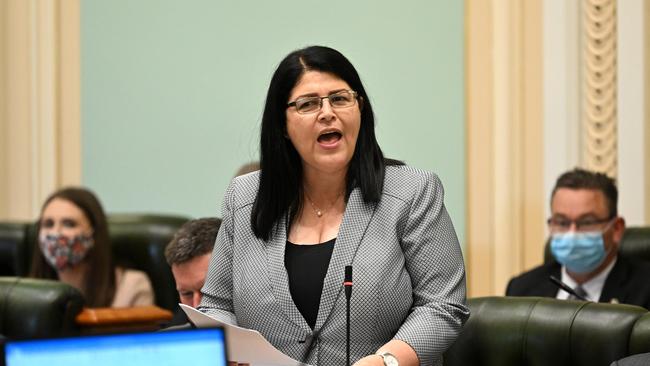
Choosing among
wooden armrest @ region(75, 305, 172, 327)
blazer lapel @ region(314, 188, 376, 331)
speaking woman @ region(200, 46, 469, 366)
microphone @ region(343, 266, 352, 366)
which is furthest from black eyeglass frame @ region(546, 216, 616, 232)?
microphone @ region(343, 266, 352, 366)

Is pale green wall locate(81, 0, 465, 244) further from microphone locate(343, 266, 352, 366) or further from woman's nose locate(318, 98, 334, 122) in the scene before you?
microphone locate(343, 266, 352, 366)

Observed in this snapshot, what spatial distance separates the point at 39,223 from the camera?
585 centimetres

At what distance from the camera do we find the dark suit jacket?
4.42 metres

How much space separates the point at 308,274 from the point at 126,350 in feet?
2.76

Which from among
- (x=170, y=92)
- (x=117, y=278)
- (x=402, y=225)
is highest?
(x=170, y=92)

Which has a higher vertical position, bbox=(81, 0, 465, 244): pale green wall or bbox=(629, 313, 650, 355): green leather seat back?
bbox=(81, 0, 465, 244): pale green wall

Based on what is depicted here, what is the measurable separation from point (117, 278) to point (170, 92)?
1316 millimetres

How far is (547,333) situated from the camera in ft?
10.3

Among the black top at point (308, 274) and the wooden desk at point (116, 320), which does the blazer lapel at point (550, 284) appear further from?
the black top at point (308, 274)

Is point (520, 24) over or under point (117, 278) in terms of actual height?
over

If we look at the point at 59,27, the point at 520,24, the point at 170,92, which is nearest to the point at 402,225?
the point at 520,24

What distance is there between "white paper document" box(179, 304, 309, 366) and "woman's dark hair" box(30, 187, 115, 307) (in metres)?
2.99

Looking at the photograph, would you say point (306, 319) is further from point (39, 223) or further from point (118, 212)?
point (118, 212)

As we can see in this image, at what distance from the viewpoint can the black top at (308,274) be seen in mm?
2783
